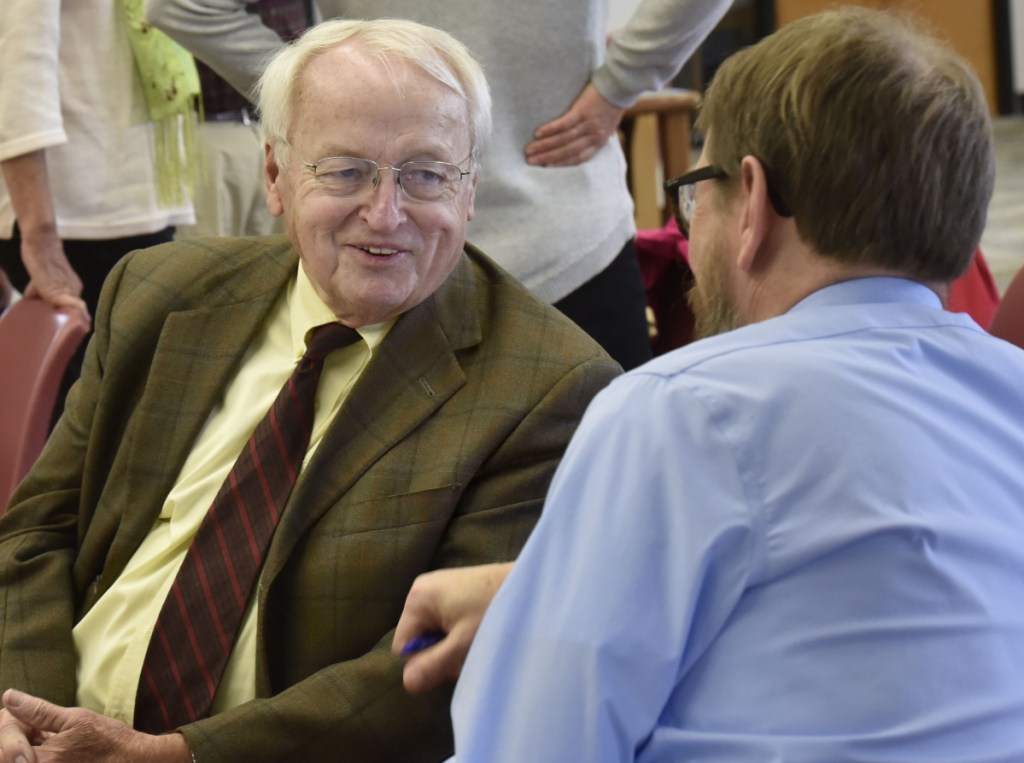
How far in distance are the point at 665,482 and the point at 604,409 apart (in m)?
0.08

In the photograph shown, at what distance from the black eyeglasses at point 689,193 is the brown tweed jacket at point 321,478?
347 millimetres

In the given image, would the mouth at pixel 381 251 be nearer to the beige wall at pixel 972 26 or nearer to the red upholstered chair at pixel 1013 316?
the red upholstered chair at pixel 1013 316

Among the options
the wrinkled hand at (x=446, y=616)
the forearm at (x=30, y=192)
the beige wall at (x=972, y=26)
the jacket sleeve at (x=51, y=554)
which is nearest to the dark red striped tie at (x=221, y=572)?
the jacket sleeve at (x=51, y=554)

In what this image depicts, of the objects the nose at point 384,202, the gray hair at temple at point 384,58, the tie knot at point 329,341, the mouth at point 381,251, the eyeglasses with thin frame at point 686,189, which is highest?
the gray hair at temple at point 384,58

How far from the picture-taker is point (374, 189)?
1.89 meters

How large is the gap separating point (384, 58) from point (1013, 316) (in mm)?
933

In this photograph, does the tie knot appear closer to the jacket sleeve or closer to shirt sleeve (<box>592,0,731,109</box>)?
the jacket sleeve

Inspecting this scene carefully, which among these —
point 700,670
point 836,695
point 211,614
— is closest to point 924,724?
point 836,695

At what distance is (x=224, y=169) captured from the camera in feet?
11.2

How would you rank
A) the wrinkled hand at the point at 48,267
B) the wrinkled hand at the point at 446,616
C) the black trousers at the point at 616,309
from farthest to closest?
the wrinkled hand at the point at 48,267 → the black trousers at the point at 616,309 → the wrinkled hand at the point at 446,616

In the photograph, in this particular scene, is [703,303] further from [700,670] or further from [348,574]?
[348,574]

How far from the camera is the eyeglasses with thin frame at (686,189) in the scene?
1.33 meters

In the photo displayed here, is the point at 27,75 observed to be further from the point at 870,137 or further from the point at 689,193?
the point at 870,137

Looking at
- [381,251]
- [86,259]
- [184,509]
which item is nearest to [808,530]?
[381,251]
